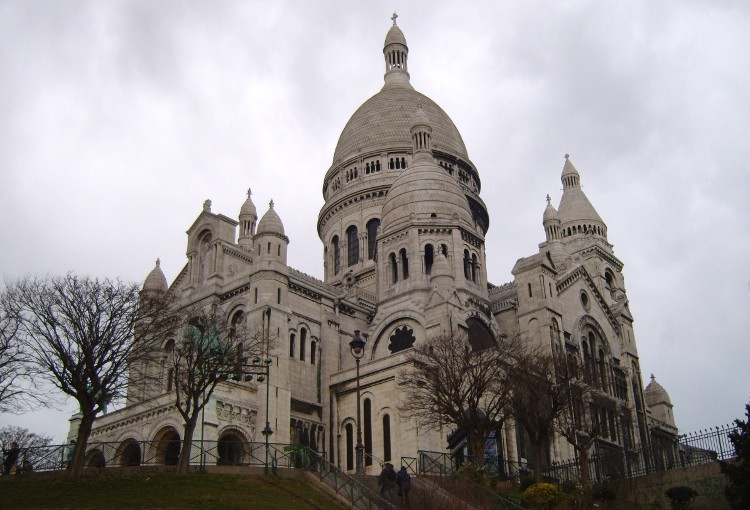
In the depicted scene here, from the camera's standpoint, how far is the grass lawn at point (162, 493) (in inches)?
1099

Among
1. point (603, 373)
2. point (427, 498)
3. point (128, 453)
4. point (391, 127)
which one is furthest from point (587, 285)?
point (427, 498)

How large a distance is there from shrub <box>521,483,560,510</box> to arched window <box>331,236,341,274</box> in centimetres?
4344

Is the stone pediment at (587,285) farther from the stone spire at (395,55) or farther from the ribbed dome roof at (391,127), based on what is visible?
the stone spire at (395,55)

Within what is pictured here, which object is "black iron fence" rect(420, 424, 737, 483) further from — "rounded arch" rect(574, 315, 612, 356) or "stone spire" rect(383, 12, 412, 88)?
"stone spire" rect(383, 12, 412, 88)

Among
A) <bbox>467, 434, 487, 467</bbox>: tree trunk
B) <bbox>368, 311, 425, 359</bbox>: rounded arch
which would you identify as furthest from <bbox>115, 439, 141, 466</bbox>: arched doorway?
<bbox>467, 434, 487, 467</bbox>: tree trunk

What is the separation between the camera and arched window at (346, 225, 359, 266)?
74.9 metres

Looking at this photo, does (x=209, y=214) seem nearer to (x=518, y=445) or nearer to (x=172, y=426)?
(x=172, y=426)

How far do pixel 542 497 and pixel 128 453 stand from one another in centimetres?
2473

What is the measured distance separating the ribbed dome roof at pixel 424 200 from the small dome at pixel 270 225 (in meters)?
10.3

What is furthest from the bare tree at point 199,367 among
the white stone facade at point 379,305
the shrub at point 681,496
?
the shrub at point 681,496

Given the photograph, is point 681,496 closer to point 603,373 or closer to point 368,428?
point 368,428

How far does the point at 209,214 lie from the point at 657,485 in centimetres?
3641

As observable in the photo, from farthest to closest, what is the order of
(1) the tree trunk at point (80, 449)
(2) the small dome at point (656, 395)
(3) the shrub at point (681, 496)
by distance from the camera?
(2) the small dome at point (656, 395), (3) the shrub at point (681, 496), (1) the tree trunk at point (80, 449)

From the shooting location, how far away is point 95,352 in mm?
37750
